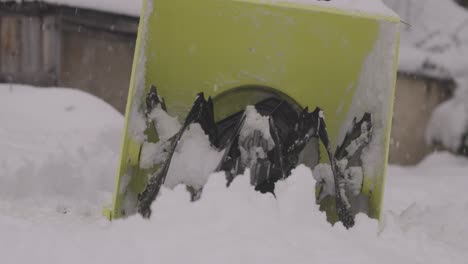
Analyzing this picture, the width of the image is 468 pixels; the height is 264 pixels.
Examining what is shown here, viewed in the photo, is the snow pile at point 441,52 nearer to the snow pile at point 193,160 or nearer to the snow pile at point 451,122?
the snow pile at point 451,122

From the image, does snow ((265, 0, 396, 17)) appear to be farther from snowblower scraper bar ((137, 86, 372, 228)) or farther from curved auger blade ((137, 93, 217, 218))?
curved auger blade ((137, 93, 217, 218))

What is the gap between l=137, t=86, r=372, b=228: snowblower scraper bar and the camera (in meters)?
3.09

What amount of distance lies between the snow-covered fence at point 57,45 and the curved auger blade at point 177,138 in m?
3.41

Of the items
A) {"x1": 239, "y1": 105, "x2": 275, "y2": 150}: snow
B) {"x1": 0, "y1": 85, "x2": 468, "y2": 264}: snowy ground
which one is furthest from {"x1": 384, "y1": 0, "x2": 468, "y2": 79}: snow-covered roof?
{"x1": 239, "y1": 105, "x2": 275, "y2": 150}: snow

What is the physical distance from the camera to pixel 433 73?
8094mm

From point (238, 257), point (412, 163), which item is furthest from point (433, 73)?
point (238, 257)

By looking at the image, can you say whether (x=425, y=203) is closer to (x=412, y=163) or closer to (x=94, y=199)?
(x=94, y=199)

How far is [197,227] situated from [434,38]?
6.66 meters

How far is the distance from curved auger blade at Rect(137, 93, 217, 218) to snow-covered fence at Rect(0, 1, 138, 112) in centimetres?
341

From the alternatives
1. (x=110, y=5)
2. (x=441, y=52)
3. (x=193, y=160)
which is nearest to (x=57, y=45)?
(x=110, y=5)

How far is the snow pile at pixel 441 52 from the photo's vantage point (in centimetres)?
799

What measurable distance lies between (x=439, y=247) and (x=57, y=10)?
15.3ft

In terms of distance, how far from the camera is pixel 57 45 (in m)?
6.43

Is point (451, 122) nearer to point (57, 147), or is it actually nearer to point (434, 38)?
point (434, 38)
